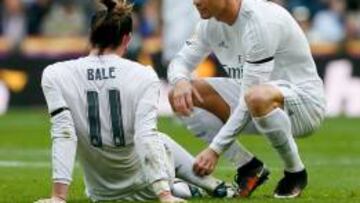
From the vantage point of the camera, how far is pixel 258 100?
9.01m

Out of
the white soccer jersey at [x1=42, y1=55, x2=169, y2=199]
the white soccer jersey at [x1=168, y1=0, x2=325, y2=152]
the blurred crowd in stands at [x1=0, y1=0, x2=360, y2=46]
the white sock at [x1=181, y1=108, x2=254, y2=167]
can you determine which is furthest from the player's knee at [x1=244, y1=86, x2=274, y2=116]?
the blurred crowd in stands at [x1=0, y1=0, x2=360, y2=46]

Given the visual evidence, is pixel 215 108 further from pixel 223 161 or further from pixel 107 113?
pixel 223 161

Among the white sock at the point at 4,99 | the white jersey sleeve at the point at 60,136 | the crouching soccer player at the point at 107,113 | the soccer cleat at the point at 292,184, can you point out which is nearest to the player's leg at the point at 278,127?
the soccer cleat at the point at 292,184

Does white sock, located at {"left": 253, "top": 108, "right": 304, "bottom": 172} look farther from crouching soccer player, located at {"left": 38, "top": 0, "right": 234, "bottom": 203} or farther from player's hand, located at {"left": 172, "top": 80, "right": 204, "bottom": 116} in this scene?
crouching soccer player, located at {"left": 38, "top": 0, "right": 234, "bottom": 203}

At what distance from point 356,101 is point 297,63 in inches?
514

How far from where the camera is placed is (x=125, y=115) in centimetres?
865

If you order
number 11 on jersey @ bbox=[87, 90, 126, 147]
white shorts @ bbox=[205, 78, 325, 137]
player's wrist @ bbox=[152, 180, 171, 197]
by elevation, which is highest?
number 11 on jersey @ bbox=[87, 90, 126, 147]

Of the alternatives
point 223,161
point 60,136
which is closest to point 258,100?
point 60,136

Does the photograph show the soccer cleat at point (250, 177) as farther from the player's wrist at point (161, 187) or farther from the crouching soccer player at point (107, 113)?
the player's wrist at point (161, 187)

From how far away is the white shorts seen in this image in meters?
9.43

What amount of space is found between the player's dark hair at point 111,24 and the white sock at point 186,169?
996 millimetres

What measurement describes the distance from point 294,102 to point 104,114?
60.0 inches

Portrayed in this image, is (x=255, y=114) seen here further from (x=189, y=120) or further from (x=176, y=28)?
(x=176, y=28)

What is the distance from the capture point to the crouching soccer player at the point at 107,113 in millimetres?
8422
